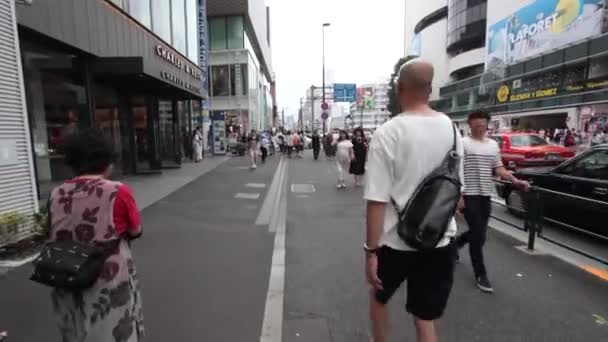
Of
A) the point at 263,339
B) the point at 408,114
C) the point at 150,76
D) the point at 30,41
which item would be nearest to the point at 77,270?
the point at 263,339

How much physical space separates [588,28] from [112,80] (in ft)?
106

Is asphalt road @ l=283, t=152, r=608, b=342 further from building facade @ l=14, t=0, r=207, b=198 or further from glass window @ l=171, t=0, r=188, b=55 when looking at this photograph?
glass window @ l=171, t=0, r=188, b=55

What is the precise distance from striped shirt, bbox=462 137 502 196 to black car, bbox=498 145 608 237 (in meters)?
1.30

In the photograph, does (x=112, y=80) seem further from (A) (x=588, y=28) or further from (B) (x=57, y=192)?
(A) (x=588, y=28)

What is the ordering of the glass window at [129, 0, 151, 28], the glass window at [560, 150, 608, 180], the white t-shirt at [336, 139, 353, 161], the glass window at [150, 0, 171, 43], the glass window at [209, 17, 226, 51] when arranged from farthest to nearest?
the glass window at [209, 17, 226, 51] < the glass window at [150, 0, 171, 43] < the glass window at [129, 0, 151, 28] < the white t-shirt at [336, 139, 353, 161] < the glass window at [560, 150, 608, 180]

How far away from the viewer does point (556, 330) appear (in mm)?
2973

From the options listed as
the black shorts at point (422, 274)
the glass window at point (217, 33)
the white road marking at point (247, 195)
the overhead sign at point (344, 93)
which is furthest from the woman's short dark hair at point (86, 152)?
the glass window at point (217, 33)

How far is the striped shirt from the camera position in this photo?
3.67 m

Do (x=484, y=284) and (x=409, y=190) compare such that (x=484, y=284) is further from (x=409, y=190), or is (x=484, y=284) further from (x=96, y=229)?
(x=96, y=229)

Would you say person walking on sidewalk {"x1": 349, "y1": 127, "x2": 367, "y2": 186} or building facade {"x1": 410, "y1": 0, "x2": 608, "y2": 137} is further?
building facade {"x1": 410, "y1": 0, "x2": 608, "y2": 137}

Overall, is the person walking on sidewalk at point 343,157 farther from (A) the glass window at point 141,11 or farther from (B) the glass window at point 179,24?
(B) the glass window at point 179,24

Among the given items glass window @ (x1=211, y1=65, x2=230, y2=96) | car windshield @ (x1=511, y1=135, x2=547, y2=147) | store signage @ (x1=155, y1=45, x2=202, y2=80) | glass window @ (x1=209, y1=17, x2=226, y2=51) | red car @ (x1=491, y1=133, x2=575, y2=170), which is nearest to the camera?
red car @ (x1=491, y1=133, x2=575, y2=170)

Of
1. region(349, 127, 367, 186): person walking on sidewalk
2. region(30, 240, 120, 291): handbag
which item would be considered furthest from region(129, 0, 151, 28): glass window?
region(30, 240, 120, 291): handbag

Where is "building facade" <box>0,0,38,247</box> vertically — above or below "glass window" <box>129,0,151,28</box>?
below
